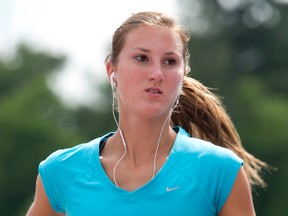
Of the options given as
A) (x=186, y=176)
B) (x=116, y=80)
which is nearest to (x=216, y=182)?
(x=186, y=176)

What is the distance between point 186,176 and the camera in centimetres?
530

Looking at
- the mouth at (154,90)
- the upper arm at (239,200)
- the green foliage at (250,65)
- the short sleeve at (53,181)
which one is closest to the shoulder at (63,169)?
the short sleeve at (53,181)

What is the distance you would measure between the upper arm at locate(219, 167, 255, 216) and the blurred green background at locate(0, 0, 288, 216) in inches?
1363

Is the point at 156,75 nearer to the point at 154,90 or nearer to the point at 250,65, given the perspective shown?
the point at 154,90

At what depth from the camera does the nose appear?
17.5ft

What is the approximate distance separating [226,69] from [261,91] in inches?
67.4

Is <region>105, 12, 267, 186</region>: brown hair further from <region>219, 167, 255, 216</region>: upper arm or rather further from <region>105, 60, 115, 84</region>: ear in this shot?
<region>219, 167, 255, 216</region>: upper arm

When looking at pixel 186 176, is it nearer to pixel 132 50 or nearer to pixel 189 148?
pixel 189 148

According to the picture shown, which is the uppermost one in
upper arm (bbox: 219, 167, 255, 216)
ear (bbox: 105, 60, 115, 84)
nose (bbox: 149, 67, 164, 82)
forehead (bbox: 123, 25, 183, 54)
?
forehead (bbox: 123, 25, 183, 54)

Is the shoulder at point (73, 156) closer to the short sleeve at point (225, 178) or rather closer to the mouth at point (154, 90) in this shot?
the mouth at point (154, 90)

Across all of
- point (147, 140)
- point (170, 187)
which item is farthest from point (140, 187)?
point (147, 140)

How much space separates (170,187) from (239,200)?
0.29 m

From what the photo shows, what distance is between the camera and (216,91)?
39438mm

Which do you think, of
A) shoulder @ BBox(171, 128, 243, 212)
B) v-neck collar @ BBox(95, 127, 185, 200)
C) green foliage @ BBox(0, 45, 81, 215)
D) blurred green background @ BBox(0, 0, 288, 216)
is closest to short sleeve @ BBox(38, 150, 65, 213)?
v-neck collar @ BBox(95, 127, 185, 200)
